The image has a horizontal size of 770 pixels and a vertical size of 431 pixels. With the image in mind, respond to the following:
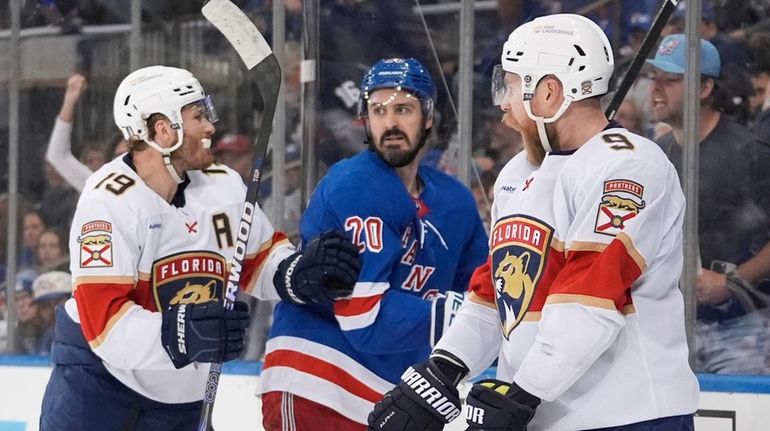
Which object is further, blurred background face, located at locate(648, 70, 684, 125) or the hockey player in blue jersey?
blurred background face, located at locate(648, 70, 684, 125)

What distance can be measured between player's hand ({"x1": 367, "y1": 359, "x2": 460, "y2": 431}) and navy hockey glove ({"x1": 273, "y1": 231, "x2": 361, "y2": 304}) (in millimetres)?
591

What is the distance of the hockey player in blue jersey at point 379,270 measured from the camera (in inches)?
110

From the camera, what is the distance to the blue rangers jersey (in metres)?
2.79

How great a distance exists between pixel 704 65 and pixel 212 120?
4.27ft

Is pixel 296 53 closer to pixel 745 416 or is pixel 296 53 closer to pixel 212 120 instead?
pixel 212 120

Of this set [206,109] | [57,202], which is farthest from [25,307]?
[206,109]

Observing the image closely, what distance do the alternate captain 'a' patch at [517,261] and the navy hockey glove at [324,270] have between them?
2.09 ft

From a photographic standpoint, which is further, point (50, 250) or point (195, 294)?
point (50, 250)

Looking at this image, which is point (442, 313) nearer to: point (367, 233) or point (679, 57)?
point (367, 233)

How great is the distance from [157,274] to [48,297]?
1.86 metres

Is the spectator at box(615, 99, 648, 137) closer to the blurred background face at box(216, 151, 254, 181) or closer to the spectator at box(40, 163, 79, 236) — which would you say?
the blurred background face at box(216, 151, 254, 181)

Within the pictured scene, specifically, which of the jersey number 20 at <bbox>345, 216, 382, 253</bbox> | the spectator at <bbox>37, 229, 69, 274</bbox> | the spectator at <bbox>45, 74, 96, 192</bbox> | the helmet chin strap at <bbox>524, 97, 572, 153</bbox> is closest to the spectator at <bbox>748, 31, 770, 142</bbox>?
the jersey number 20 at <bbox>345, 216, 382, 253</bbox>

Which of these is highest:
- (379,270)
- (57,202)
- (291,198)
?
(379,270)

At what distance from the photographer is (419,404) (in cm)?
217
